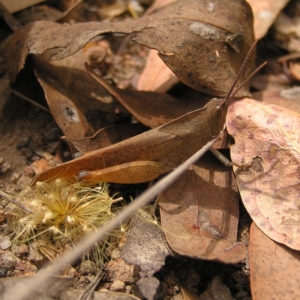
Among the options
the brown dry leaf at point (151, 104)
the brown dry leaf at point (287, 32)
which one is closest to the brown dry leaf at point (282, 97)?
the brown dry leaf at point (151, 104)

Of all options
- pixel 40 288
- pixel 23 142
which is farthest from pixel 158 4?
pixel 40 288

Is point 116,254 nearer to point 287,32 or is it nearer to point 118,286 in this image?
point 118,286

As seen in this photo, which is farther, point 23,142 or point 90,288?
point 23,142

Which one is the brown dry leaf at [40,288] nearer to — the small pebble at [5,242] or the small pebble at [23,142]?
the small pebble at [5,242]

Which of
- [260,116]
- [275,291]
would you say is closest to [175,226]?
[275,291]

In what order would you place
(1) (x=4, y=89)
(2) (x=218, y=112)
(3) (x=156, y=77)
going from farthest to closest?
(3) (x=156, y=77), (1) (x=4, y=89), (2) (x=218, y=112)

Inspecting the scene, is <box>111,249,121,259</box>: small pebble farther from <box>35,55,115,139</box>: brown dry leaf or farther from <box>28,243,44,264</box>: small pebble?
<box>35,55,115,139</box>: brown dry leaf
